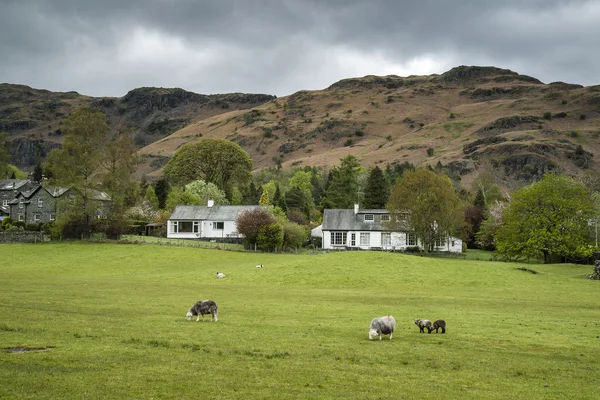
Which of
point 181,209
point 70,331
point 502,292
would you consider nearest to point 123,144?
point 181,209

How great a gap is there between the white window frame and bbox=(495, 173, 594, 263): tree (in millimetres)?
25270

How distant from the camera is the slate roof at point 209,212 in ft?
319

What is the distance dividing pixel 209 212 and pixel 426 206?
4180cm

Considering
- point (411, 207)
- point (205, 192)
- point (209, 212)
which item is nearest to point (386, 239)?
point (411, 207)

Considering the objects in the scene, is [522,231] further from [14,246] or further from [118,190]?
[14,246]

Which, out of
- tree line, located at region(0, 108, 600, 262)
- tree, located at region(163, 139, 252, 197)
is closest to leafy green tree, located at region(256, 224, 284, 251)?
tree line, located at region(0, 108, 600, 262)

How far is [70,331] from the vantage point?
19703 millimetres

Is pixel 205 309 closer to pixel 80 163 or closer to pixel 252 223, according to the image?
pixel 252 223

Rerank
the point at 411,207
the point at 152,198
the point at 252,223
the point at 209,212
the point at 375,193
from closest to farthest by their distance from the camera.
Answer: the point at 411,207 < the point at 252,223 < the point at 209,212 < the point at 375,193 < the point at 152,198

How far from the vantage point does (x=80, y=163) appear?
255 ft

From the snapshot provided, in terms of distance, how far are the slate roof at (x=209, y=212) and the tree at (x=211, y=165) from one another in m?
38.1

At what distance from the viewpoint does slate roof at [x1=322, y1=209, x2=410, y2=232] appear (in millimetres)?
89550

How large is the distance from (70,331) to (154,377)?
7708 mm

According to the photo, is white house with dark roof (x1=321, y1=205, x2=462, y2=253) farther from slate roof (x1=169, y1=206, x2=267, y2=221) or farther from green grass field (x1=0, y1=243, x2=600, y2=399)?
green grass field (x1=0, y1=243, x2=600, y2=399)
